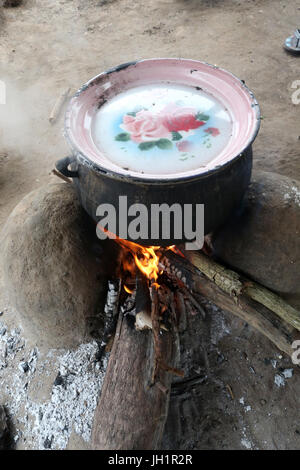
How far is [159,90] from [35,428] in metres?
2.32

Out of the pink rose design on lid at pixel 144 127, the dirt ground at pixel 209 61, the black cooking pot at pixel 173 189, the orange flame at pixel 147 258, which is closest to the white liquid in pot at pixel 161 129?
the pink rose design on lid at pixel 144 127

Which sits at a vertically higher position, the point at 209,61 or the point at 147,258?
the point at 209,61

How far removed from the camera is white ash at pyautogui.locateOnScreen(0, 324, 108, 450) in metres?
2.34

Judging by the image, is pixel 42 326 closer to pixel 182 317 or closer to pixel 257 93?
pixel 182 317

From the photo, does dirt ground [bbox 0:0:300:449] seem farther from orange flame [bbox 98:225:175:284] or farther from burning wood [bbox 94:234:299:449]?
orange flame [bbox 98:225:175:284]

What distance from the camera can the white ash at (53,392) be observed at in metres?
2.34

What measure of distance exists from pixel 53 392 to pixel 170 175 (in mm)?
1669

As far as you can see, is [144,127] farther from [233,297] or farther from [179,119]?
[233,297]

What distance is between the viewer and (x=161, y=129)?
7.26 ft

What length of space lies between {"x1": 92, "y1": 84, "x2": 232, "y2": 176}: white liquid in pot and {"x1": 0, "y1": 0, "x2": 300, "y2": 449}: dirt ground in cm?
131

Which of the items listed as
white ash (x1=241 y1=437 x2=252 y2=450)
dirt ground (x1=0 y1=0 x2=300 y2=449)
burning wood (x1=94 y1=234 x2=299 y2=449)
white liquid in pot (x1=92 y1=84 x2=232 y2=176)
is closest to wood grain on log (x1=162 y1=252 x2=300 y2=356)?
burning wood (x1=94 y1=234 x2=299 y2=449)

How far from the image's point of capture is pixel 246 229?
8.29 ft

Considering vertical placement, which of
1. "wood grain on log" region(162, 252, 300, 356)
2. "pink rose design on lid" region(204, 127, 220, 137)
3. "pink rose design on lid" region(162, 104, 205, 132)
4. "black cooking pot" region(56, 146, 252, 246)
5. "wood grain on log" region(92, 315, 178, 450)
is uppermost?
"pink rose design on lid" region(162, 104, 205, 132)

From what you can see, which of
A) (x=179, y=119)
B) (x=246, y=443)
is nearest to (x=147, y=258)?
(x=179, y=119)
